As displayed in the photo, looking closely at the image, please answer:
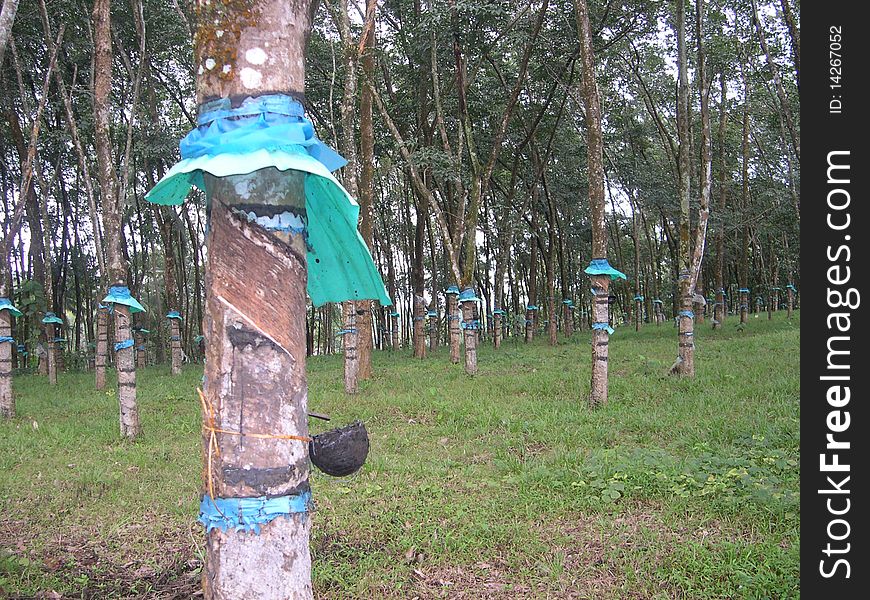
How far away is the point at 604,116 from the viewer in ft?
60.9

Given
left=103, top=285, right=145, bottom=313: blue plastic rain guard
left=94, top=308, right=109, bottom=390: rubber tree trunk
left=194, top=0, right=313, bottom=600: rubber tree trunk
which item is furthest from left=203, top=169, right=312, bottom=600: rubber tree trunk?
left=94, top=308, right=109, bottom=390: rubber tree trunk

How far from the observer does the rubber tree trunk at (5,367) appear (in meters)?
9.46

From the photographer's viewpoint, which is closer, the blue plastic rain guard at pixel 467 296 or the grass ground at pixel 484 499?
the grass ground at pixel 484 499

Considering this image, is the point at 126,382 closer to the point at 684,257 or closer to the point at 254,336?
the point at 254,336

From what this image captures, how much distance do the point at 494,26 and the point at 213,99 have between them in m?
11.4

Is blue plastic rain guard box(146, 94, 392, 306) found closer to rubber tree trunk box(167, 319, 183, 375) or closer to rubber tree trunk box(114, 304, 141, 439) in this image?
rubber tree trunk box(114, 304, 141, 439)

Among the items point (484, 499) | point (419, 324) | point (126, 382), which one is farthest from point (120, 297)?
point (419, 324)

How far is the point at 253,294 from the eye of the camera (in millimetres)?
1679

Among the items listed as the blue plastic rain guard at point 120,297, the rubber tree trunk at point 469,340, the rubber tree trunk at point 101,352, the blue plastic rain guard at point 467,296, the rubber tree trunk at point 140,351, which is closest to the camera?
the blue plastic rain guard at point 120,297

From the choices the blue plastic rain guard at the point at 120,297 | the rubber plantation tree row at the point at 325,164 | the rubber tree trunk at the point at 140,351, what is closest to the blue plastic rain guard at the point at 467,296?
the rubber plantation tree row at the point at 325,164

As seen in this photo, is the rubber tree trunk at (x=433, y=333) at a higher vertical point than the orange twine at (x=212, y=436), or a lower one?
lower

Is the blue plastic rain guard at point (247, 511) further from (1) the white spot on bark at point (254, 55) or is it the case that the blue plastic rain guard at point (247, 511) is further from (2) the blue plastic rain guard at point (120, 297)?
(2) the blue plastic rain guard at point (120, 297)

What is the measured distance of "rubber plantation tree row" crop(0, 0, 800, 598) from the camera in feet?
5.53

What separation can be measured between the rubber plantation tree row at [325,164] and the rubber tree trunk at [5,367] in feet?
0.12
